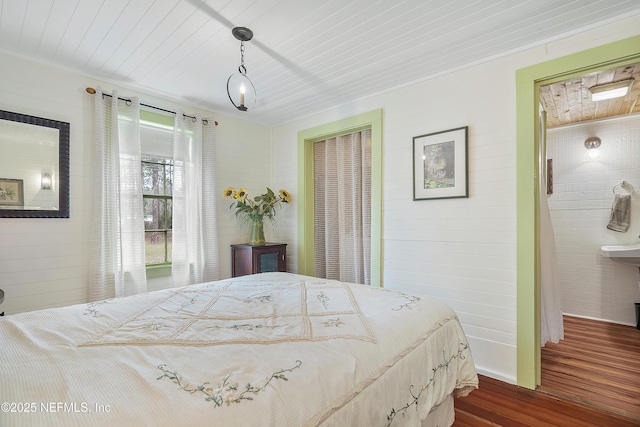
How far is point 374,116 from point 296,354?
263cm

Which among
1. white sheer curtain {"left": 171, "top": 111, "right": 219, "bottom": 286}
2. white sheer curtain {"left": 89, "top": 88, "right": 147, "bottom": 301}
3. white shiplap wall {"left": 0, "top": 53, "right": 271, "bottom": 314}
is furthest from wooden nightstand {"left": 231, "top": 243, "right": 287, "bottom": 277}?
white shiplap wall {"left": 0, "top": 53, "right": 271, "bottom": 314}

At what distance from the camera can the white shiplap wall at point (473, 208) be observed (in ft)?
7.67

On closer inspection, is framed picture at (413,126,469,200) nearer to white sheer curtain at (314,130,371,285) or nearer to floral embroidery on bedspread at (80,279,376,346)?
white sheer curtain at (314,130,371,285)

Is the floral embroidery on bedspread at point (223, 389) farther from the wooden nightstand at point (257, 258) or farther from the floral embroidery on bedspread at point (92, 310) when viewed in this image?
the wooden nightstand at point (257, 258)

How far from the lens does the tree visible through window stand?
120 inches

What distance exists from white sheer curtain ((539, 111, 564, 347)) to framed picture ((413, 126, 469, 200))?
637mm

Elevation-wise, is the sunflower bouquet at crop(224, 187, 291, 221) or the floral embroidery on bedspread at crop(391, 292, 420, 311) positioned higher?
the sunflower bouquet at crop(224, 187, 291, 221)

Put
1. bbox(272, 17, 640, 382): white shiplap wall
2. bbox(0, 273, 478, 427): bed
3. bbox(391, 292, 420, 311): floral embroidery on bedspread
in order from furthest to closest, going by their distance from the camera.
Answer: bbox(272, 17, 640, 382): white shiplap wall < bbox(391, 292, 420, 311): floral embroidery on bedspread < bbox(0, 273, 478, 427): bed

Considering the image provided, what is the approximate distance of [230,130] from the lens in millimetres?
3713

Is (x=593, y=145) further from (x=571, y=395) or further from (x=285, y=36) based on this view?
(x=285, y=36)

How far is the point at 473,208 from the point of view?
8.27 ft

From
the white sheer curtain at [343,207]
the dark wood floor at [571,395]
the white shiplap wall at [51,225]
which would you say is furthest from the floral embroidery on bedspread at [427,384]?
the white shiplap wall at [51,225]

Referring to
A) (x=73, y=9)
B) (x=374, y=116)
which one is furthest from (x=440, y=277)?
(x=73, y=9)

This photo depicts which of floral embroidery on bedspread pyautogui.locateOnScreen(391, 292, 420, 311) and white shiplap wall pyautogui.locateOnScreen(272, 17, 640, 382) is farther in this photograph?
white shiplap wall pyautogui.locateOnScreen(272, 17, 640, 382)
